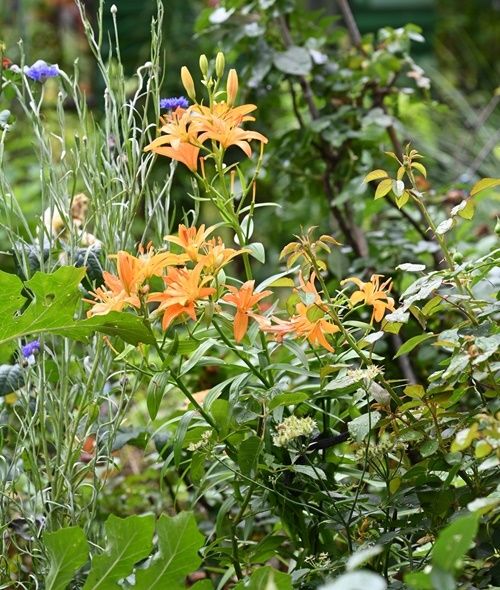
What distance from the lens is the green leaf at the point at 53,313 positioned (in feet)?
3.85

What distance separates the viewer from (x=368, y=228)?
2.79 meters

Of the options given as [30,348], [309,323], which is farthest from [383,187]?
[30,348]

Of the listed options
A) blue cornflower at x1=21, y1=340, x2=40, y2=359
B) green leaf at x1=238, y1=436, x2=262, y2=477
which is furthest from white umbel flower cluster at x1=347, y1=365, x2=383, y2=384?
blue cornflower at x1=21, y1=340, x2=40, y2=359

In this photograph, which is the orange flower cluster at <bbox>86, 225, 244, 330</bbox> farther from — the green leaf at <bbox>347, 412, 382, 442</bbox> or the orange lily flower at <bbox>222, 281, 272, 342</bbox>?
the green leaf at <bbox>347, 412, 382, 442</bbox>

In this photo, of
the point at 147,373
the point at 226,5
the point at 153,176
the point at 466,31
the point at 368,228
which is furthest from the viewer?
the point at 466,31

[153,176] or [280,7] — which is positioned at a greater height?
[280,7]

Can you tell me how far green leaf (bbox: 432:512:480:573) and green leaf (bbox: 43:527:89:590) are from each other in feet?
1.54

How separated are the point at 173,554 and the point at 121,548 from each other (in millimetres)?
63

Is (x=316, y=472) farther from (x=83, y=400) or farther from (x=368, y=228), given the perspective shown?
(x=368, y=228)

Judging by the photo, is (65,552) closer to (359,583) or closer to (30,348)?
(30,348)

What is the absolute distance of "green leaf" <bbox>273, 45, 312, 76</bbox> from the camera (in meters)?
2.13

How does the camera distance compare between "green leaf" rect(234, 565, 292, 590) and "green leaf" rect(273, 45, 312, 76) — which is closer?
"green leaf" rect(234, 565, 292, 590)

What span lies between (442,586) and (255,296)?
46 centimetres

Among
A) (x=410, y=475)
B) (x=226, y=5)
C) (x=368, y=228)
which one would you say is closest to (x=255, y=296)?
(x=410, y=475)
